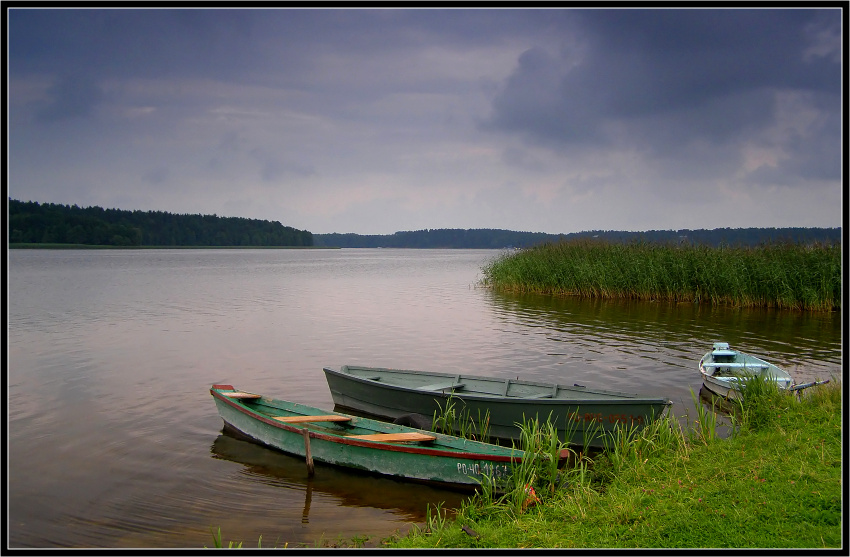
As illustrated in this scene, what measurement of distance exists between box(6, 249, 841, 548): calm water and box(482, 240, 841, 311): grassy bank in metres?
1.00

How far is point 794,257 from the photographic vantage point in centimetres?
2475

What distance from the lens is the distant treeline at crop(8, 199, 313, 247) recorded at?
102938mm

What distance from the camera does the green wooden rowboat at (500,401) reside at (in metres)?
9.52

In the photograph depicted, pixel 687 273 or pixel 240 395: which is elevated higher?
pixel 687 273

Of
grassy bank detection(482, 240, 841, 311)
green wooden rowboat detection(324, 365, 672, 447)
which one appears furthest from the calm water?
green wooden rowboat detection(324, 365, 672, 447)

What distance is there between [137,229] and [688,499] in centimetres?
13985

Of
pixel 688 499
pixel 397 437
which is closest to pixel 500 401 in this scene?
pixel 397 437

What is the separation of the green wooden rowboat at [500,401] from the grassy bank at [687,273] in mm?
18196

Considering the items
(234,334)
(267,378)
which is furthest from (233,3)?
(234,334)

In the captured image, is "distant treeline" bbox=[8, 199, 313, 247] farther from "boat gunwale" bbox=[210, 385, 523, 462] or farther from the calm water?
"boat gunwale" bbox=[210, 385, 523, 462]

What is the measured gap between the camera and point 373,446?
873cm

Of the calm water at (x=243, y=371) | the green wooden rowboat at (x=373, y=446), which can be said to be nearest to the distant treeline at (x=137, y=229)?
the calm water at (x=243, y=371)

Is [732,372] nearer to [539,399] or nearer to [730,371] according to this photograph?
[730,371]

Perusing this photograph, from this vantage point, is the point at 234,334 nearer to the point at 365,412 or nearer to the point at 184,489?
the point at 365,412
